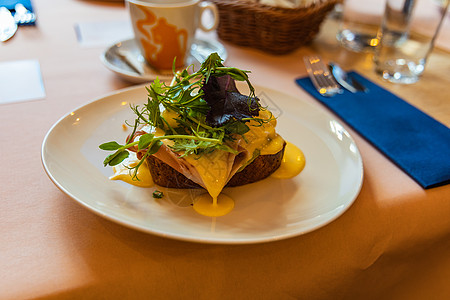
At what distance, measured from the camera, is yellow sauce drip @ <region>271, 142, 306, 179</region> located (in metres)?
0.75

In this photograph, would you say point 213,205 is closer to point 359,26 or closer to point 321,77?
point 321,77

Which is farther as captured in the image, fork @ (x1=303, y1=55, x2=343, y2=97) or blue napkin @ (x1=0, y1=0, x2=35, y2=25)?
blue napkin @ (x1=0, y1=0, x2=35, y2=25)

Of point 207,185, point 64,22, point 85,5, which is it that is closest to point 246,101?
point 207,185

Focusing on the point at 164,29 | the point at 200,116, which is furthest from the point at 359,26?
the point at 200,116

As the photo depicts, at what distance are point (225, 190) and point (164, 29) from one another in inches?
24.5

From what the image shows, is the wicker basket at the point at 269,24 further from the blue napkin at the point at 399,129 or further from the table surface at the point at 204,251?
the table surface at the point at 204,251

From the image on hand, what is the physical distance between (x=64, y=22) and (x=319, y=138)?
1184 millimetres

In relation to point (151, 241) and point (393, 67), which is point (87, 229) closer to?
point (151, 241)

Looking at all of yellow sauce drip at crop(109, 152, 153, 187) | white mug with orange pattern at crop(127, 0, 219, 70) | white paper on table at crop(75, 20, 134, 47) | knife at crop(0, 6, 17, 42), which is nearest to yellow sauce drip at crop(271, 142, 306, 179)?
yellow sauce drip at crop(109, 152, 153, 187)

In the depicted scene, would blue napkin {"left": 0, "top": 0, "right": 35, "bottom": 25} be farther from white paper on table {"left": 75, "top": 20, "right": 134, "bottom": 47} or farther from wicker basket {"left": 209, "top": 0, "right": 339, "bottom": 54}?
wicker basket {"left": 209, "top": 0, "right": 339, "bottom": 54}

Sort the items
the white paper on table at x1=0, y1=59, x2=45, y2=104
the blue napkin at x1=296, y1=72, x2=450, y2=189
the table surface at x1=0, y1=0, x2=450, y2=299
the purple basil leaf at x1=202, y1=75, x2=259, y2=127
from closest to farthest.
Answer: the table surface at x1=0, y1=0, x2=450, y2=299 → the purple basil leaf at x1=202, y1=75, x2=259, y2=127 → the blue napkin at x1=296, y1=72, x2=450, y2=189 → the white paper on table at x1=0, y1=59, x2=45, y2=104

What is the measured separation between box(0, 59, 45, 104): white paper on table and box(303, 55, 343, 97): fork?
792 millimetres

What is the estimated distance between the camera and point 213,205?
2.12 ft

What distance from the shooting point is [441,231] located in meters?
0.76
